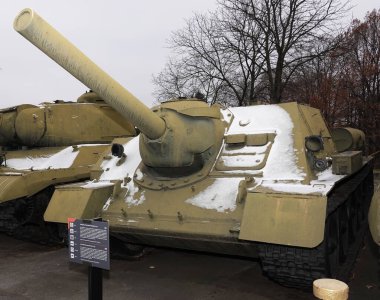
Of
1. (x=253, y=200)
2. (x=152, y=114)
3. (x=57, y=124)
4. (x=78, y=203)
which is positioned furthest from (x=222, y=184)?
(x=57, y=124)

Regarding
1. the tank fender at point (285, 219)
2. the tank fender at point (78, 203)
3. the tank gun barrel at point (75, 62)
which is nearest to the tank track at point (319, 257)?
the tank fender at point (285, 219)

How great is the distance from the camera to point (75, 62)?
13.0ft

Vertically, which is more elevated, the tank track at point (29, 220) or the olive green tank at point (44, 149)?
the olive green tank at point (44, 149)

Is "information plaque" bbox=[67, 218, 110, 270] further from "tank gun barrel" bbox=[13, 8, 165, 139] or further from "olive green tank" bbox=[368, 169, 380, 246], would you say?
"olive green tank" bbox=[368, 169, 380, 246]

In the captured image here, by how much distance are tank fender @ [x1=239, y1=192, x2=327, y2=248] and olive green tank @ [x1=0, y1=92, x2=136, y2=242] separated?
397 centimetres

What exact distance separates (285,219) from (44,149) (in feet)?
18.3

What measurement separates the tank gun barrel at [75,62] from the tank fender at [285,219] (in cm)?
146

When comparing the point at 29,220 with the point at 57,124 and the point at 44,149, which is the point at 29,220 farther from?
the point at 57,124

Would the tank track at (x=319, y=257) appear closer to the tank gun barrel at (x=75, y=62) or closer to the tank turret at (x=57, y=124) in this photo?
the tank gun barrel at (x=75, y=62)

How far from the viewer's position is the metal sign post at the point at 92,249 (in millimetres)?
3584

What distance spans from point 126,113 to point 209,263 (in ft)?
9.41

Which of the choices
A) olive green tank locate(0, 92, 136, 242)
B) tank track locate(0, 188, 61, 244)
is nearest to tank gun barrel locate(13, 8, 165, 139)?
olive green tank locate(0, 92, 136, 242)

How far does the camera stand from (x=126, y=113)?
451 centimetres

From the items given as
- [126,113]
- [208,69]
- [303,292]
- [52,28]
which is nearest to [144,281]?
[303,292]
